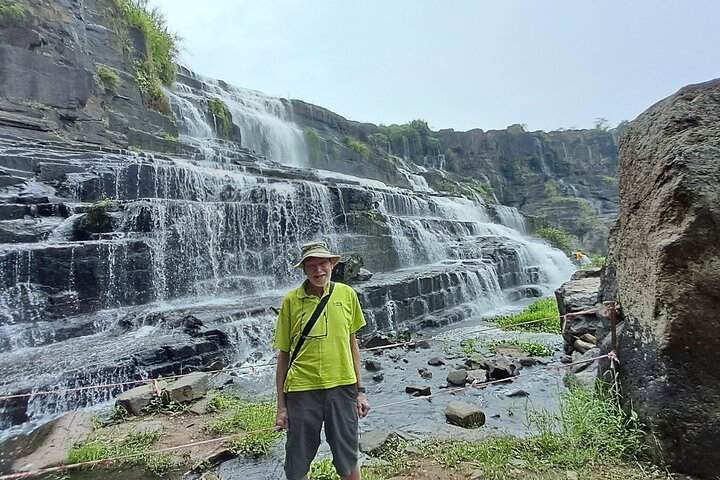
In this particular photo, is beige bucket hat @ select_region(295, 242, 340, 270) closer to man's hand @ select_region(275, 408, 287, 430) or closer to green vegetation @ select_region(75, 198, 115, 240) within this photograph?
man's hand @ select_region(275, 408, 287, 430)

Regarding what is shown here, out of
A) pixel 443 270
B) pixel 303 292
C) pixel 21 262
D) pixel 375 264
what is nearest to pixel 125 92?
pixel 21 262

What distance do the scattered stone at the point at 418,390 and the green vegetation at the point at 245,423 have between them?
193 centimetres

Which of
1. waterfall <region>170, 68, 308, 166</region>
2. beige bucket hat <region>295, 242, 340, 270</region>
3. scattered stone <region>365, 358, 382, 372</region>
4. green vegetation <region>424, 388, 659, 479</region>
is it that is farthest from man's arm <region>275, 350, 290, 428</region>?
waterfall <region>170, 68, 308, 166</region>

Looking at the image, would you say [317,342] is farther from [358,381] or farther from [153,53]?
[153,53]

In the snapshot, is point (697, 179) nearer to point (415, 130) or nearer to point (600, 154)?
point (415, 130)

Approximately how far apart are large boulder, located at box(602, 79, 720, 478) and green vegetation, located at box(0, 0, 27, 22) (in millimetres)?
17409

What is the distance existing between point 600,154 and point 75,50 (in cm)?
4452

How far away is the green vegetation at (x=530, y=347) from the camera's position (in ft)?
25.1

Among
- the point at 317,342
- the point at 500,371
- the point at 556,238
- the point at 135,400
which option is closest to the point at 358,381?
the point at 317,342

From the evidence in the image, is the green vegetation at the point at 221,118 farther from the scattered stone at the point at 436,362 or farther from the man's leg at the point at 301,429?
the man's leg at the point at 301,429

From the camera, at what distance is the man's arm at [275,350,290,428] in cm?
238

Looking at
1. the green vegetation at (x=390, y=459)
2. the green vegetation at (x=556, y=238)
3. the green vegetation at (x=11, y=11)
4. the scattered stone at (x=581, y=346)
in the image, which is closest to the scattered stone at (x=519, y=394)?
the scattered stone at (x=581, y=346)

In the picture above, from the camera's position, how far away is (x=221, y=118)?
21.1 m

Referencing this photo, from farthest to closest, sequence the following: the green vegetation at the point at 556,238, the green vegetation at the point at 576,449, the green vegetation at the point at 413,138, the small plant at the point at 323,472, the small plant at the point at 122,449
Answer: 1. the green vegetation at the point at 413,138
2. the green vegetation at the point at 556,238
3. the small plant at the point at 122,449
4. the small plant at the point at 323,472
5. the green vegetation at the point at 576,449
